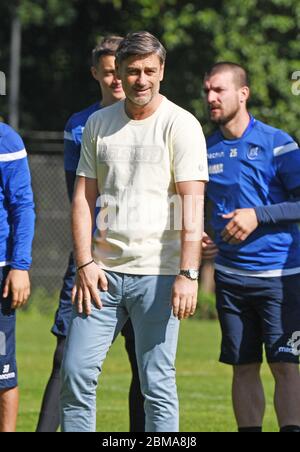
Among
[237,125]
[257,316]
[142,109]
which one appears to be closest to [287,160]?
[237,125]

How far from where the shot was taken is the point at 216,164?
7113 mm

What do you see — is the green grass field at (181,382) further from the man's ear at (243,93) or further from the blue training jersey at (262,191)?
the man's ear at (243,93)

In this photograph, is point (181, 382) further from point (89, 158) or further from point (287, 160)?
point (89, 158)

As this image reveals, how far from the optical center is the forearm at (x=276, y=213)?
22.1 feet

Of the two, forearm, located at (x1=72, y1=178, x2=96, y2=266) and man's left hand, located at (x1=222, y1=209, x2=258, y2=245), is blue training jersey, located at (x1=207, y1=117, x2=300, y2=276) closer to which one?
man's left hand, located at (x1=222, y1=209, x2=258, y2=245)

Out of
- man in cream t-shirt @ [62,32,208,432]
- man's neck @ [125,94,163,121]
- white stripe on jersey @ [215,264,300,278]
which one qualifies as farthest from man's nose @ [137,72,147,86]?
white stripe on jersey @ [215,264,300,278]

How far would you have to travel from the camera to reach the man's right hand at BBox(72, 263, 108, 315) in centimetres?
578

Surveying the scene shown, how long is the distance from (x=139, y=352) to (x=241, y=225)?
1.28m

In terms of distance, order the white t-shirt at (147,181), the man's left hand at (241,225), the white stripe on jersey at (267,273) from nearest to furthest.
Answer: the white t-shirt at (147,181) → the man's left hand at (241,225) → the white stripe on jersey at (267,273)

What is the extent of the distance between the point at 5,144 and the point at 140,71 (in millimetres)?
1247

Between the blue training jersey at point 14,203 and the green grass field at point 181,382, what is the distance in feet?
6.98

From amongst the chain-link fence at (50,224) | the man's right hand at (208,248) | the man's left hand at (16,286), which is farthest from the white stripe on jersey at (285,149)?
the chain-link fence at (50,224)

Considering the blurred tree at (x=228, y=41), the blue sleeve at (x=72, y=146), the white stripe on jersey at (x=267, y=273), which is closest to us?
the white stripe on jersey at (x=267, y=273)

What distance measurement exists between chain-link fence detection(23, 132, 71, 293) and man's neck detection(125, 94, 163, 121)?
1433cm
